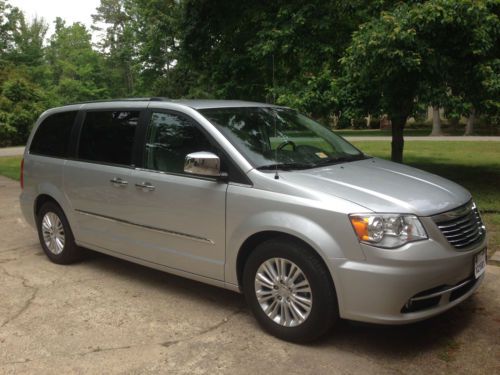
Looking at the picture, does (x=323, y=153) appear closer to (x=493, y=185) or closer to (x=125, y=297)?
(x=125, y=297)

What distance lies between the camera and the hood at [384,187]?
344 cm

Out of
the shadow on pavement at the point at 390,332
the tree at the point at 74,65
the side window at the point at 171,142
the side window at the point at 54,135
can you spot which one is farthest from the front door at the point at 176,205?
the tree at the point at 74,65

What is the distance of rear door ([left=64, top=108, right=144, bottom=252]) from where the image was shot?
15.7ft

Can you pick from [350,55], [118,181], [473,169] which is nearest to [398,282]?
[118,181]

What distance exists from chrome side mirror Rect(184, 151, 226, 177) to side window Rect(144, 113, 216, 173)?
0.25m

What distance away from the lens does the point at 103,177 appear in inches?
194

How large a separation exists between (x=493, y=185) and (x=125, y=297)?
25.7 ft

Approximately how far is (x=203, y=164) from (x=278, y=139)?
802 millimetres

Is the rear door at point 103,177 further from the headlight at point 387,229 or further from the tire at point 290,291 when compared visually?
the headlight at point 387,229

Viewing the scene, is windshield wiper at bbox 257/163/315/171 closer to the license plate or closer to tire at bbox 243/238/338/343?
tire at bbox 243/238/338/343

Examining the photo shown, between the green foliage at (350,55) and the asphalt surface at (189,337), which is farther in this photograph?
the green foliage at (350,55)

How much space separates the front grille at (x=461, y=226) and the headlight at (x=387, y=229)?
0.20 metres

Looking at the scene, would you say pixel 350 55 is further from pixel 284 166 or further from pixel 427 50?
pixel 284 166

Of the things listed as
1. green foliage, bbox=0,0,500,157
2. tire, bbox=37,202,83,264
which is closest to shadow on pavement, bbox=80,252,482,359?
tire, bbox=37,202,83,264
